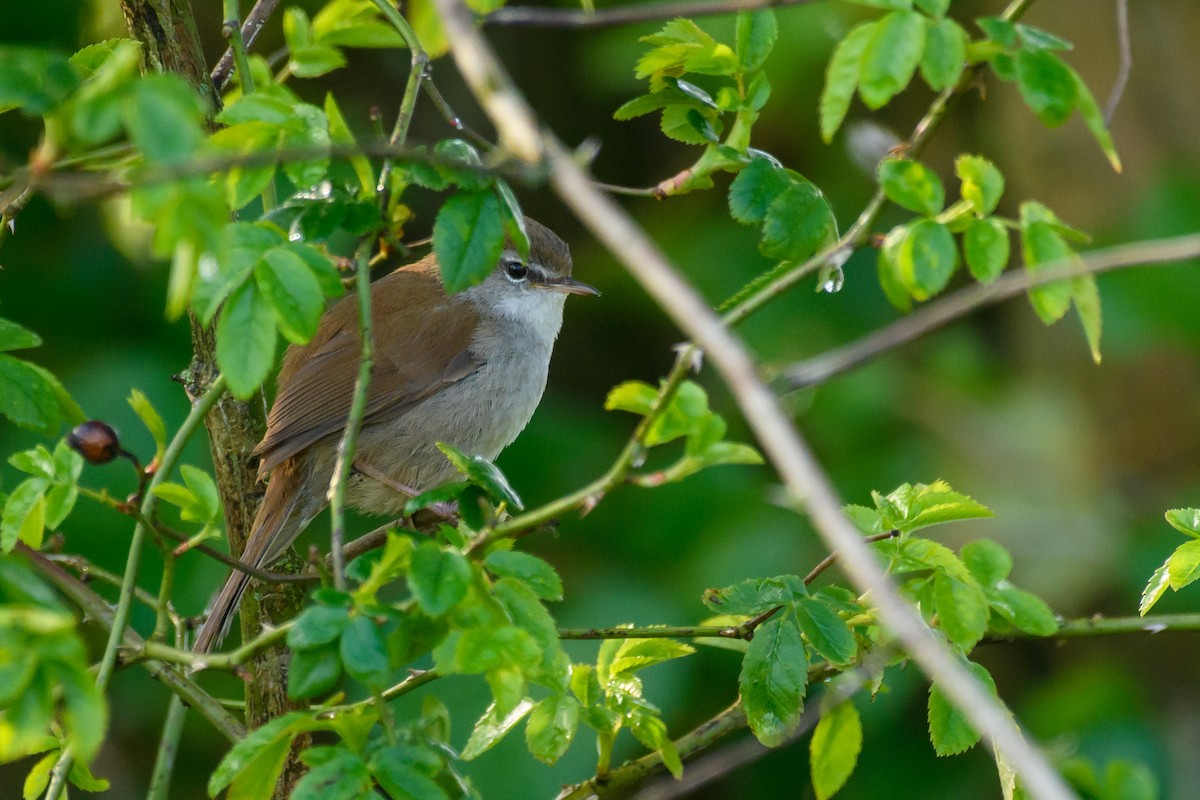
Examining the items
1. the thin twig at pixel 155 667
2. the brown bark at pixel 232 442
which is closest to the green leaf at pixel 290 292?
the thin twig at pixel 155 667

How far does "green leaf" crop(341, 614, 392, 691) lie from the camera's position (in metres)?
1.49

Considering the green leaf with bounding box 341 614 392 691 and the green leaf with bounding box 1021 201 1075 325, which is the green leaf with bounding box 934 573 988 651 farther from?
the green leaf with bounding box 341 614 392 691

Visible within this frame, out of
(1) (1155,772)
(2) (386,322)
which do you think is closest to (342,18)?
(2) (386,322)

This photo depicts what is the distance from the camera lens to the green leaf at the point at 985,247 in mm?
1768

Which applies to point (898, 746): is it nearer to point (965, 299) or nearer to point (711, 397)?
point (711, 397)

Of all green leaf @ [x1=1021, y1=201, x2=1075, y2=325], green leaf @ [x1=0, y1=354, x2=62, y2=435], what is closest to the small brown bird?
green leaf @ [x1=0, y1=354, x2=62, y2=435]

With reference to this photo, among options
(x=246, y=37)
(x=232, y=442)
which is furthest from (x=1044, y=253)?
(x=246, y=37)

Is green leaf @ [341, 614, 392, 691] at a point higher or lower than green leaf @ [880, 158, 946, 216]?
lower

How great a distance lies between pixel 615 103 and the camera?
7121mm

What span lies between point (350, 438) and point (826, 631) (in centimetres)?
75

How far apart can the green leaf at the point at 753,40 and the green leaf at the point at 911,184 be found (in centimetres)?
41

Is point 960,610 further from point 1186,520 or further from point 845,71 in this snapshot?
point 845,71

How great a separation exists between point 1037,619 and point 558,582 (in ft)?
2.64

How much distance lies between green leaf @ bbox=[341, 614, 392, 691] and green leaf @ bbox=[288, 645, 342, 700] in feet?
0.25
